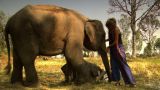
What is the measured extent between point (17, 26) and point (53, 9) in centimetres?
121

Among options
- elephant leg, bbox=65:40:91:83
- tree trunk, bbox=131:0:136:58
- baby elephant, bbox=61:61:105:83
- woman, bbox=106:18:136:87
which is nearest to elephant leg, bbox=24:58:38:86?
elephant leg, bbox=65:40:91:83

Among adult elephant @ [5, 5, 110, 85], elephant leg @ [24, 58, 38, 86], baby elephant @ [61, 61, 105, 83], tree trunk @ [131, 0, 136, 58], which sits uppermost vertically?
adult elephant @ [5, 5, 110, 85]

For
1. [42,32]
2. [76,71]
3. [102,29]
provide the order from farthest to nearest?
[102,29]
[76,71]
[42,32]

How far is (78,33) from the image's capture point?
12.6 m

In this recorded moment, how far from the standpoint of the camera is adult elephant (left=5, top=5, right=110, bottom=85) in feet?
39.1

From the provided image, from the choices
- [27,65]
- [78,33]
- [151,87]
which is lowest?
[151,87]

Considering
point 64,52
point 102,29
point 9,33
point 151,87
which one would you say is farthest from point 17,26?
point 151,87

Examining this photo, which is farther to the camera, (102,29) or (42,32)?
(102,29)

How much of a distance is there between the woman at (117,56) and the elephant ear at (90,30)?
543 mm

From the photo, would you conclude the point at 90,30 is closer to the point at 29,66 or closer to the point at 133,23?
the point at 29,66

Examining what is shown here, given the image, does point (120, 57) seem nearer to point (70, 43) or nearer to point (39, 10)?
point (70, 43)

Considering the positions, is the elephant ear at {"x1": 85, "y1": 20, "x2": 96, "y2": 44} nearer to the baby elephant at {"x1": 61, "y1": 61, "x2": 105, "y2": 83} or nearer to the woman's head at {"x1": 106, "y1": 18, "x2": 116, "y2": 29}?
the woman's head at {"x1": 106, "y1": 18, "x2": 116, "y2": 29}

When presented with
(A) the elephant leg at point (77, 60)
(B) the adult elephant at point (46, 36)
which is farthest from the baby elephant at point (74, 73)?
(A) the elephant leg at point (77, 60)

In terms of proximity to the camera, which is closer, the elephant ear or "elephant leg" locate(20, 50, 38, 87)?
"elephant leg" locate(20, 50, 38, 87)
